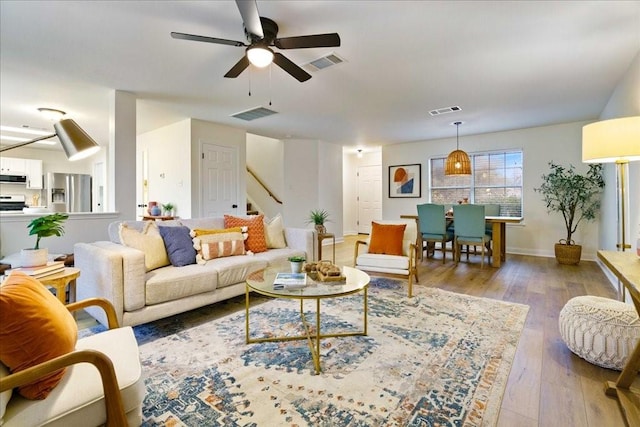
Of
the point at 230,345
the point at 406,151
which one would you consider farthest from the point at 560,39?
the point at 406,151

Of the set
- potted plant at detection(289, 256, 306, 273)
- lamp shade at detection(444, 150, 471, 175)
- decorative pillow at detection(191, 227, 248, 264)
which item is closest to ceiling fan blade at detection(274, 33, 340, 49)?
potted plant at detection(289, 256, 306, 273)

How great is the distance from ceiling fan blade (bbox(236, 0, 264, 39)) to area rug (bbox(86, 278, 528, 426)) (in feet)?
7.31

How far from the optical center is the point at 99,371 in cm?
106

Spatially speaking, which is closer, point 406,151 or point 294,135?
point 294,135

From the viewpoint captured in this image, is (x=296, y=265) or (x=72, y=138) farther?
(x=296, y=265)

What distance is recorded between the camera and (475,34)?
2.55m

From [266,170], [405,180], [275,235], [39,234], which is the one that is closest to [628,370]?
[275,235]

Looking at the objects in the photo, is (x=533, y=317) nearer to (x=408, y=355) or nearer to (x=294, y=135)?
(x=408, y=355)

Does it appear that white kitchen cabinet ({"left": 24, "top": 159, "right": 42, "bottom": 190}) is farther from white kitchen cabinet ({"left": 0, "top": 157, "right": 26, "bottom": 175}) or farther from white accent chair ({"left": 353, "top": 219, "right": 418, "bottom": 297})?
white accent chair ({"left": 353, "top": 219, "right": 418, "bottom": 297})

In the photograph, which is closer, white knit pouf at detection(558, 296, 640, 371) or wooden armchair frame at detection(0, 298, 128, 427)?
wooden armchair frame at detection(0, 298, 128, 427)

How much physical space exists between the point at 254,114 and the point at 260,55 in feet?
8.89

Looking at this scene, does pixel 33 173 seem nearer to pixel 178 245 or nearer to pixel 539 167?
pixel 178 245

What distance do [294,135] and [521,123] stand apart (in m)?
4.35

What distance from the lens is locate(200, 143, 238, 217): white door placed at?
5488 mm
